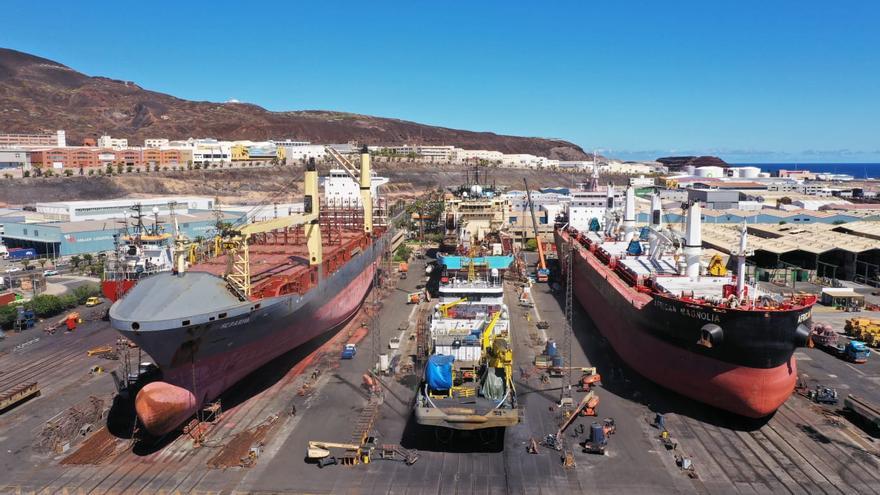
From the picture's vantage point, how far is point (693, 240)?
22.5 metres

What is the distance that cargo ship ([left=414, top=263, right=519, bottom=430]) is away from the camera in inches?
616

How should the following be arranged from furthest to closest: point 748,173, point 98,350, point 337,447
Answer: point 748,173 < point 98,350 < point 337,447

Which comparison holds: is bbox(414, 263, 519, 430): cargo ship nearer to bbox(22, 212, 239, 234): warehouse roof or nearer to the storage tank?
bbox(22, 212, 239, 234): warehouse roof

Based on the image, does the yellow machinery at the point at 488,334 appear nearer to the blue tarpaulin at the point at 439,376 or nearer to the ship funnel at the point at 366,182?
the blue tarpaulin at the point at 439,376

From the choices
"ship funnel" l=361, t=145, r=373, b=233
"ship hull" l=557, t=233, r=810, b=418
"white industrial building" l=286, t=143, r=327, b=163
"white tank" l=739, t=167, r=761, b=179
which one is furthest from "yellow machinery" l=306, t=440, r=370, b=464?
"white tank" l=739, t=167, r=761, b=179

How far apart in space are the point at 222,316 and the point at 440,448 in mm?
7474

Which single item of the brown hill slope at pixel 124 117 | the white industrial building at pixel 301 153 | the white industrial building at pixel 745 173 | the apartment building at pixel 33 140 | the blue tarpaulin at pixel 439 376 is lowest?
the blue tarpaulin at pixel 439 376

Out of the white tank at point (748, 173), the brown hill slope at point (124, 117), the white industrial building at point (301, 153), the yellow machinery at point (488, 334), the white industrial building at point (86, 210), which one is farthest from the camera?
the white tank at point (748, 173)

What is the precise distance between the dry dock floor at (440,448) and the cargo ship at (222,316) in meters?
1.30

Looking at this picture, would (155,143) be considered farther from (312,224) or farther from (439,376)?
(439,376)

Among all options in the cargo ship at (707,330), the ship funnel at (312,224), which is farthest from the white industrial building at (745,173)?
the ship funnel at (312,224)

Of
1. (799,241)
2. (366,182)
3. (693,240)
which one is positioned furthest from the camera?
(799,241)

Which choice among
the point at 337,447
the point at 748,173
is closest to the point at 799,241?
the point at 337,447

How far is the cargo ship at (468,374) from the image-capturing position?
616 inches
